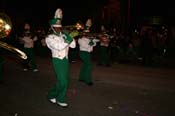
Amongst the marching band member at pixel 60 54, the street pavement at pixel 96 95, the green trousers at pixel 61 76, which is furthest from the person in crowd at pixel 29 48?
the green trousers at pixel 61 76

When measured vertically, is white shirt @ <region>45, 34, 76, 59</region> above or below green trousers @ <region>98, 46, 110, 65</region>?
above

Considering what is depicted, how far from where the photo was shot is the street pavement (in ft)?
28.2

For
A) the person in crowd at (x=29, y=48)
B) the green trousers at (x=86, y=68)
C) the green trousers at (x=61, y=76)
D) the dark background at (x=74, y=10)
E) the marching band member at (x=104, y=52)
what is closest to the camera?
the green trousers at (x=61, y=76)

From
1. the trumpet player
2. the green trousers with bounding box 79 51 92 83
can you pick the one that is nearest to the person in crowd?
the trumpet player

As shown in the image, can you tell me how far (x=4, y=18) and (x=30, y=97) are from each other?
2.28 m

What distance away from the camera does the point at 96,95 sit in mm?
10398

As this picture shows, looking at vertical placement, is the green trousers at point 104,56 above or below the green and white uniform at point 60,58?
below

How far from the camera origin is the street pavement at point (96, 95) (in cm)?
861

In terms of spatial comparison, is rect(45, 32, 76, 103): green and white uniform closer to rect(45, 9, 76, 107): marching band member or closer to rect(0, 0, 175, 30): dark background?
rect(45, 9, 76, 107): marching band member

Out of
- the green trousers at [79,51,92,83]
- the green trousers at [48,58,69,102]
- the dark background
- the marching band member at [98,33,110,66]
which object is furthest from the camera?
the dark background

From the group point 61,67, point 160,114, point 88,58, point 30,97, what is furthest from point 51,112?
point 88,58

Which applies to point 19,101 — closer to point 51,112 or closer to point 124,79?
point 51,112

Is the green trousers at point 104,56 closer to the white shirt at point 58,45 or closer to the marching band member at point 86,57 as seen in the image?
the marching band member at point 86,57

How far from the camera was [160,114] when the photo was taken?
865cm
